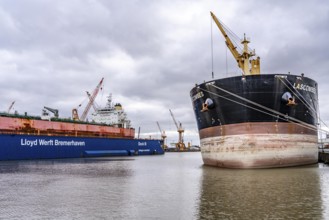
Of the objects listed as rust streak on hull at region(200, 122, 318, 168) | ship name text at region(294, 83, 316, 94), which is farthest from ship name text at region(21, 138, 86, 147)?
ship name text at region(294, 83, 316, 94)

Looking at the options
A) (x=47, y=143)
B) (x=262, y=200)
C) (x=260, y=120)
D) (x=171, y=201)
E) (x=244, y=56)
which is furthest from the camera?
(x=47, y=143)

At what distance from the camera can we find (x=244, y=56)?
1153 inches

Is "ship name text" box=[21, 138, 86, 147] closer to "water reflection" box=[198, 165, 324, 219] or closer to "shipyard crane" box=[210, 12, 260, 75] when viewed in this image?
"shipyard crane" box=[210, 12, 260, 75]

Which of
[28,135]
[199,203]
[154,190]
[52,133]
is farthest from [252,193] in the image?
[52,133]

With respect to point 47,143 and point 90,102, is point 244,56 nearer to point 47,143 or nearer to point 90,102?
point 47,143

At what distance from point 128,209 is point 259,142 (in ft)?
44.8

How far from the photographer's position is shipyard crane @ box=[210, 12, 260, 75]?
2900 centimetres

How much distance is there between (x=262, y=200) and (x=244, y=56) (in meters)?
21.2

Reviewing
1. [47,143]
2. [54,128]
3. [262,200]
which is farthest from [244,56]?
[54,128]

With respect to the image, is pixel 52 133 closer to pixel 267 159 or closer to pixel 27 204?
pixel 267 159

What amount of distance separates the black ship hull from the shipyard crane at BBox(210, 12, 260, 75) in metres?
6.71

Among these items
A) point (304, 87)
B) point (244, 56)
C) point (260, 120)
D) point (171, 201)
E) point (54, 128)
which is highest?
point (244, 56)

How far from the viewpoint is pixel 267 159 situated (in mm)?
20703

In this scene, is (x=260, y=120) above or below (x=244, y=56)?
below
